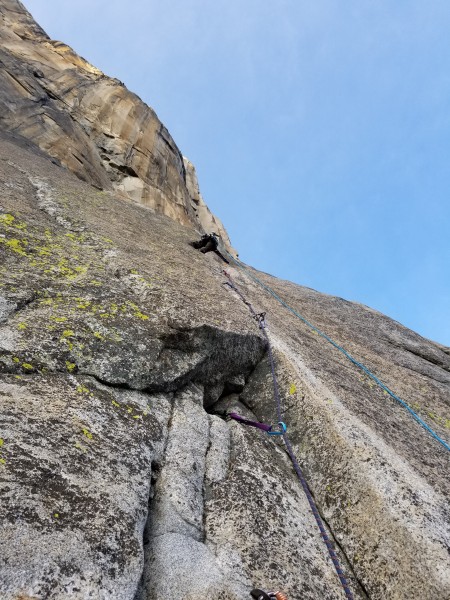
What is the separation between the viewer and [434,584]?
403 cm

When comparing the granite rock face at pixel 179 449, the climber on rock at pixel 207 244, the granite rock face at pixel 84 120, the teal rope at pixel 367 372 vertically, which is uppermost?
the granite rock face at pixel 84 120

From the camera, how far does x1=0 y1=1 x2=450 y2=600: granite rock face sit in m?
3.43

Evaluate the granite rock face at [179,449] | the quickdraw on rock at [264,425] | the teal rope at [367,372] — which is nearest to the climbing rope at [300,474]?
the quickdraw on rock at [264,425]

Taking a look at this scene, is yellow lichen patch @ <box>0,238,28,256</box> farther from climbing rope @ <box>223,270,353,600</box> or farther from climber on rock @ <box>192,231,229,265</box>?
climber on rock @ <box>192,231,229,265</box>

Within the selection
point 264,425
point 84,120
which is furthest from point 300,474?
point 84,120

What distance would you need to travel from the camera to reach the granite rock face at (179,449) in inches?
135

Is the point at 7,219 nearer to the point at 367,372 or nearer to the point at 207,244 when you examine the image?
the point at 207,244

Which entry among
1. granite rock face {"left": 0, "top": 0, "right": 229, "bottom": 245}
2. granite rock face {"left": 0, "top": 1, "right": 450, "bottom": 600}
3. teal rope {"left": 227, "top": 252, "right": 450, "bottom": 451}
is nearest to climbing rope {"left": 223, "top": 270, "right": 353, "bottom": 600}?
granite rock face {"left": 0, "top": 1, "right": 450, "bottom": 600}

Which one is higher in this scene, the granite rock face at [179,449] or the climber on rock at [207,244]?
the climber on rock at [207,244]

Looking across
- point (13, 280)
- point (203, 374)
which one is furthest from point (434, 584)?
point (13, 280)

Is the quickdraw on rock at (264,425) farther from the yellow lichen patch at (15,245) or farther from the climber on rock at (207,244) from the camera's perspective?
the climber on rock at (207,244)

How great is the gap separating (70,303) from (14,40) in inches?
1327

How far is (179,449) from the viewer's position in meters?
5.11

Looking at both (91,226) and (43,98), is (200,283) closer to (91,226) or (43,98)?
(91,226)
